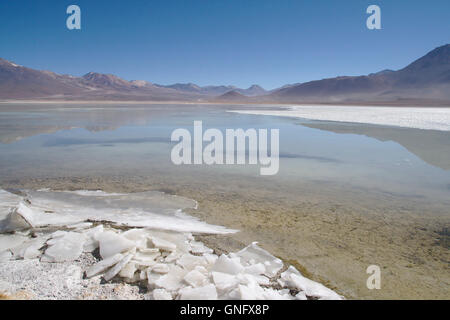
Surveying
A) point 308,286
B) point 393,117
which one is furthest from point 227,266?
point 393,117

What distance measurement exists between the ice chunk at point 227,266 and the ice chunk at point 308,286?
11.7 inches

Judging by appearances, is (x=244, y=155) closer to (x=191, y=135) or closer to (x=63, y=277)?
(x=191, y=135)

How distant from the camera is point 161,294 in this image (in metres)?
1.83

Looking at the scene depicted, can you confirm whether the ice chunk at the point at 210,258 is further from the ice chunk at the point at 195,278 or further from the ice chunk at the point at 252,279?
the ice chunk at the point at 252,279

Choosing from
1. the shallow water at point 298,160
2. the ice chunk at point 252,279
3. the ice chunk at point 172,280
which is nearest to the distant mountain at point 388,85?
the shallow water at point 298,160

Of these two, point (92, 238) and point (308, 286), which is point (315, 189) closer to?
point (308, 286)

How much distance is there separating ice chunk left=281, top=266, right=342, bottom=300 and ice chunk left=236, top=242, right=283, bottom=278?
102mm

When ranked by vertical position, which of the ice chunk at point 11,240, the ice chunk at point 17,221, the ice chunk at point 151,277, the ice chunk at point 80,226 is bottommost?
the ice chunk at point 151,277

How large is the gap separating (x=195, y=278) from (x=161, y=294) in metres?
0.23

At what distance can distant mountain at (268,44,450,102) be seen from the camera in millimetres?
83037

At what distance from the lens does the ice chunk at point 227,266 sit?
2074mm

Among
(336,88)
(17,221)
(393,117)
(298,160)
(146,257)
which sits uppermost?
(336,88)

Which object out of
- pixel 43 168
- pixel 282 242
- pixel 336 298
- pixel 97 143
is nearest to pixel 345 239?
pixel 282 242

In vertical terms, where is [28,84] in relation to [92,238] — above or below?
above
